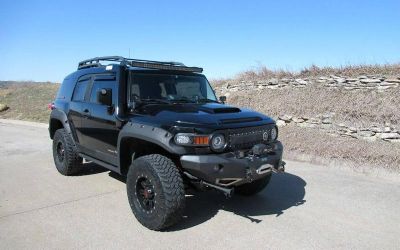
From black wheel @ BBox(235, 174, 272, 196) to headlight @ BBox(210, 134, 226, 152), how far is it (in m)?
1.46

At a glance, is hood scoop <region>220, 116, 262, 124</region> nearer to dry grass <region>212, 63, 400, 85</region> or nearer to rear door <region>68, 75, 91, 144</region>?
rear door <region>68, 75, 91, 144</region>

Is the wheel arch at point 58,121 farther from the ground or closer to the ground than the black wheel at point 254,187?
farther from the ground

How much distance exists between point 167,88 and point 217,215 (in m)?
1.97

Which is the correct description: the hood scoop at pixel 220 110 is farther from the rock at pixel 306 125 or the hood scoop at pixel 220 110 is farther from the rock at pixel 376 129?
the rock at pixel 306 125

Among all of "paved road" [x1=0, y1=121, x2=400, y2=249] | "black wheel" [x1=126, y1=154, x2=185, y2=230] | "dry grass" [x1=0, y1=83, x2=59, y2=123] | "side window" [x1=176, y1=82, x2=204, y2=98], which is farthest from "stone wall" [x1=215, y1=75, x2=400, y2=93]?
"dry grass" [x1=0, y1=83, x2=59, y2=123]

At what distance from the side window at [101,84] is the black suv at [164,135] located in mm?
16

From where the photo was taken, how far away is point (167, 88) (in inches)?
224

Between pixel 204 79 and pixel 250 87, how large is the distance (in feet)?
26.4

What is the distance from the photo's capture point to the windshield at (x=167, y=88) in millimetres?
5465

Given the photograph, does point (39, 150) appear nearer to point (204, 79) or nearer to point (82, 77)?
point (82, 77)

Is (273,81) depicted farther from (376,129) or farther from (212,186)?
(212,186)

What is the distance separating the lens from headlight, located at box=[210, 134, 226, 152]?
14.6 feet

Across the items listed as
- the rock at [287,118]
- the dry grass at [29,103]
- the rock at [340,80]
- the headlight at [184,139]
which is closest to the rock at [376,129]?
the rock at [287,118]

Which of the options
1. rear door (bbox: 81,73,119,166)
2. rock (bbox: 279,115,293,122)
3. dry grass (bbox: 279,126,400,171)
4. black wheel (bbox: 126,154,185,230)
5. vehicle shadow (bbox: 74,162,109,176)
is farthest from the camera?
rock (bbox: 279,115,293,122)
